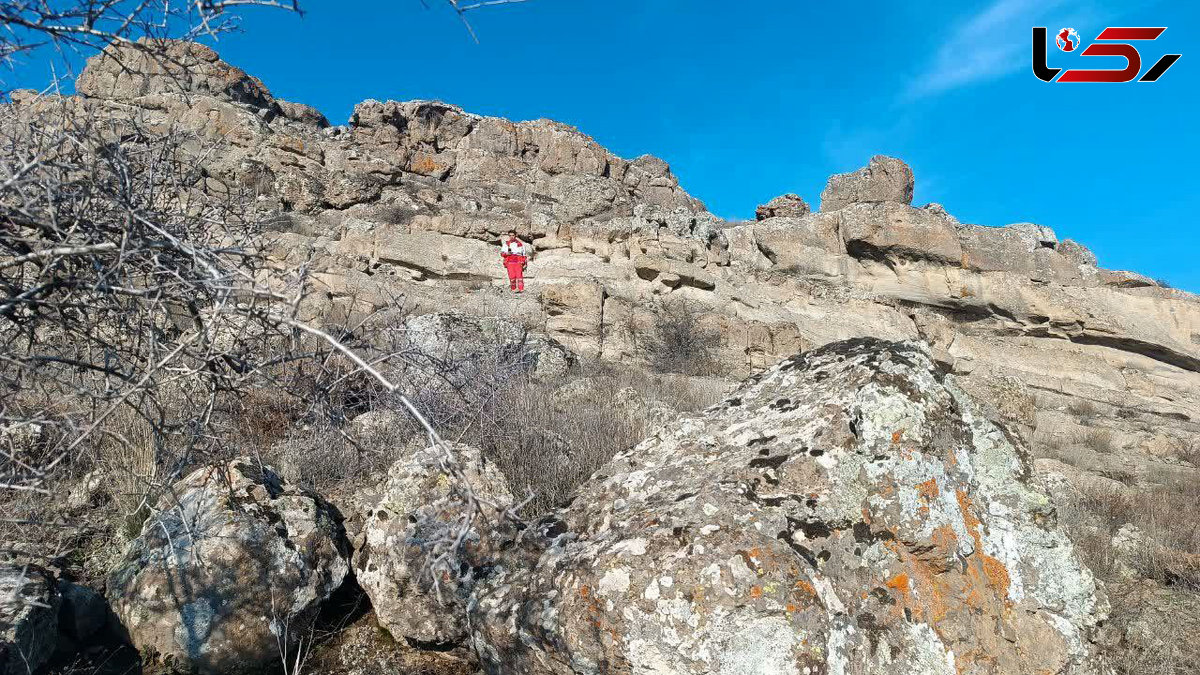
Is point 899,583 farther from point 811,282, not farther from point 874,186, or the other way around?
point 874,186

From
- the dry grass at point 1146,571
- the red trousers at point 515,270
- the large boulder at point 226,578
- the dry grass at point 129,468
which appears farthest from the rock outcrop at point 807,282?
the large boulder at point 226,578

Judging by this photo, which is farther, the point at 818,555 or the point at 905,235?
the point at 905,235

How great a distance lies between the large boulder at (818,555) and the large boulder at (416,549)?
16.3 inches

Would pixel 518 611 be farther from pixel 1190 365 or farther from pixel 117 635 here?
pixel 1190 365

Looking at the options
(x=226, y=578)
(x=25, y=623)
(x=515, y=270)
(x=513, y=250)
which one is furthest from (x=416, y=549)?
(x=513, y=250)

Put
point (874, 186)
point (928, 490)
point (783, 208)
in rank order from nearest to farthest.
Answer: point (928, 490) < point (874, 186) < point (783, 208)

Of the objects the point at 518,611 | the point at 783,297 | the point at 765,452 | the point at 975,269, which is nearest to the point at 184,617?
the point at 518,611

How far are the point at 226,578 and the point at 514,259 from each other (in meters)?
13.5

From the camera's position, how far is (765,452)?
2795 millimetres

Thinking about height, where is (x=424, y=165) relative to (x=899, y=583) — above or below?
above

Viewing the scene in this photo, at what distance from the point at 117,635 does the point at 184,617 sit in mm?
464

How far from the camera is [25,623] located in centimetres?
273

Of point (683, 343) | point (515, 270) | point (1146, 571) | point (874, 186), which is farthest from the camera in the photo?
point (874, 186)

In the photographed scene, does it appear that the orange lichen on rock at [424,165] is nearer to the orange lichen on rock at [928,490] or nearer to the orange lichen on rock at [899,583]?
the orange lichen on rock at [928,490]
